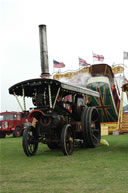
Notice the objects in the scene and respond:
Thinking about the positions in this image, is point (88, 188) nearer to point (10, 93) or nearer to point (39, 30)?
point (10, 93)

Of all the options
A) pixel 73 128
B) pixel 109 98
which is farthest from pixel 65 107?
pixel 109 98

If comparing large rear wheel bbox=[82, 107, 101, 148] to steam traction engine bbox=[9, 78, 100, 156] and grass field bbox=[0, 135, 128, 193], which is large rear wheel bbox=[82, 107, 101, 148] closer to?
steam traction engine bbox=[9, 78, 100, 156]

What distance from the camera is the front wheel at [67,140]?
25.6 feet

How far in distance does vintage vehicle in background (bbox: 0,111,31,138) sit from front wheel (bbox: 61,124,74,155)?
12717 mm

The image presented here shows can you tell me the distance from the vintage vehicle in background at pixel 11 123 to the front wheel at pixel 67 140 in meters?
12.7

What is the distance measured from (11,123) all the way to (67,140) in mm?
13760

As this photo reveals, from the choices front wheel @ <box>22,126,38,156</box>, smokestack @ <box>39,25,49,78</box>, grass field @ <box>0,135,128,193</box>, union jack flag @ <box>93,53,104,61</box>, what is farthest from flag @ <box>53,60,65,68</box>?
grass field @ <box>0,135,128,193</box>

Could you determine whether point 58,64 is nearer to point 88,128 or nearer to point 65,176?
point 88,128

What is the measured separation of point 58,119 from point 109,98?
1333cm

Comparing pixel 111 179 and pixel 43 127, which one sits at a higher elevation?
pixel 43 127

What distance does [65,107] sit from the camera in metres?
9.16

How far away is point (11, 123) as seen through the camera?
69.8 feet

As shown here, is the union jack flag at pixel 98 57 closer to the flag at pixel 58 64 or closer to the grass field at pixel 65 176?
the flag at pixel 58 64

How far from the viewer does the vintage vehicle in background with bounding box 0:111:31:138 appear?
68.5 ft
